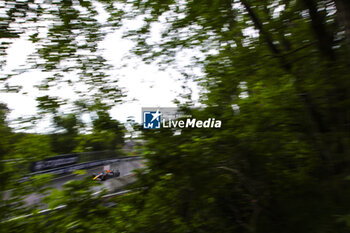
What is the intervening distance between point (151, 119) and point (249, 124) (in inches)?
43.6

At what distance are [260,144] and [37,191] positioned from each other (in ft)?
7.56

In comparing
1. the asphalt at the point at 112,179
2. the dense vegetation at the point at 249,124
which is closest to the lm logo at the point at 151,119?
the dense vegetation at the point at 249,124

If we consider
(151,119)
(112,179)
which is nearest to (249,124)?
(151,119)

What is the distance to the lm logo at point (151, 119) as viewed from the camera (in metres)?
2.27

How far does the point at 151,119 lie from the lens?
234 centimetres

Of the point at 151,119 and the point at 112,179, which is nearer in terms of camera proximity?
the point at 112,179

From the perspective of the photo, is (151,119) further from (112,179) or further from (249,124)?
(249,124)

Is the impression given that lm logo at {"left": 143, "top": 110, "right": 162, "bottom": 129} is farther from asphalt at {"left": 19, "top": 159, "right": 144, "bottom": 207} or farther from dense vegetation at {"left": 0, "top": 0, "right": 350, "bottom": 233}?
asphalt at {"left": 19, "top": 159, "right": 144, "bottom": 207}

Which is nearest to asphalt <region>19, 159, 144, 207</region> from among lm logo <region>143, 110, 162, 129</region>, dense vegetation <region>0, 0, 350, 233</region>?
A: dense vegetation <region>0, 0, 350, 233</region>

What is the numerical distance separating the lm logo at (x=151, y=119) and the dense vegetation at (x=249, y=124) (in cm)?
11

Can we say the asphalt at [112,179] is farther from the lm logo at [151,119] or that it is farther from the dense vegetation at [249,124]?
the lm logo at [151,119]

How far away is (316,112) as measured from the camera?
93.3 inches

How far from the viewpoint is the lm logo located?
2268 mm

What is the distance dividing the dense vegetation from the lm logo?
0.35 feet
